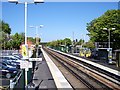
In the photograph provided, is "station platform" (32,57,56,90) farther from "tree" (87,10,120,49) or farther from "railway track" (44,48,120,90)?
"tree" (87,10,120,49)

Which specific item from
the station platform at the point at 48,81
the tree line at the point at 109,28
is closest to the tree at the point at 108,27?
the tree line at the point at 109,28

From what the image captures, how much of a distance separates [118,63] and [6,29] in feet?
351

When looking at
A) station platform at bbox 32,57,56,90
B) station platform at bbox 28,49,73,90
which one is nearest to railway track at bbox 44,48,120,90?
station platform at bbox 28,49,73,90

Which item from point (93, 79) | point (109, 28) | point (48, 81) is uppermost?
point (109, 28)

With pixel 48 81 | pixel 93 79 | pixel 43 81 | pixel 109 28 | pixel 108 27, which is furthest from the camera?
pixel 108 27

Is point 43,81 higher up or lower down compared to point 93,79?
higher up

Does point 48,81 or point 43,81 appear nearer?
point 43,81

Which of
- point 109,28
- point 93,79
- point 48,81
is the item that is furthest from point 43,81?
point 109,28

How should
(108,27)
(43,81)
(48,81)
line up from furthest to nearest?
(108,27)
(48,81)
(43,81)

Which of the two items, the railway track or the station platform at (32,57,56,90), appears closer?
the station platform at (32,57,56,90)

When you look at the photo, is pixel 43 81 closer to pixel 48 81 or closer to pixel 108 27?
pixel 48 81

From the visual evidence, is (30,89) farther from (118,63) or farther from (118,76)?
(118,63)

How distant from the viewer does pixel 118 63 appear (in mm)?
41875

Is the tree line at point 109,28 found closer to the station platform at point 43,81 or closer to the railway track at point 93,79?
the railway track at point 93,79
